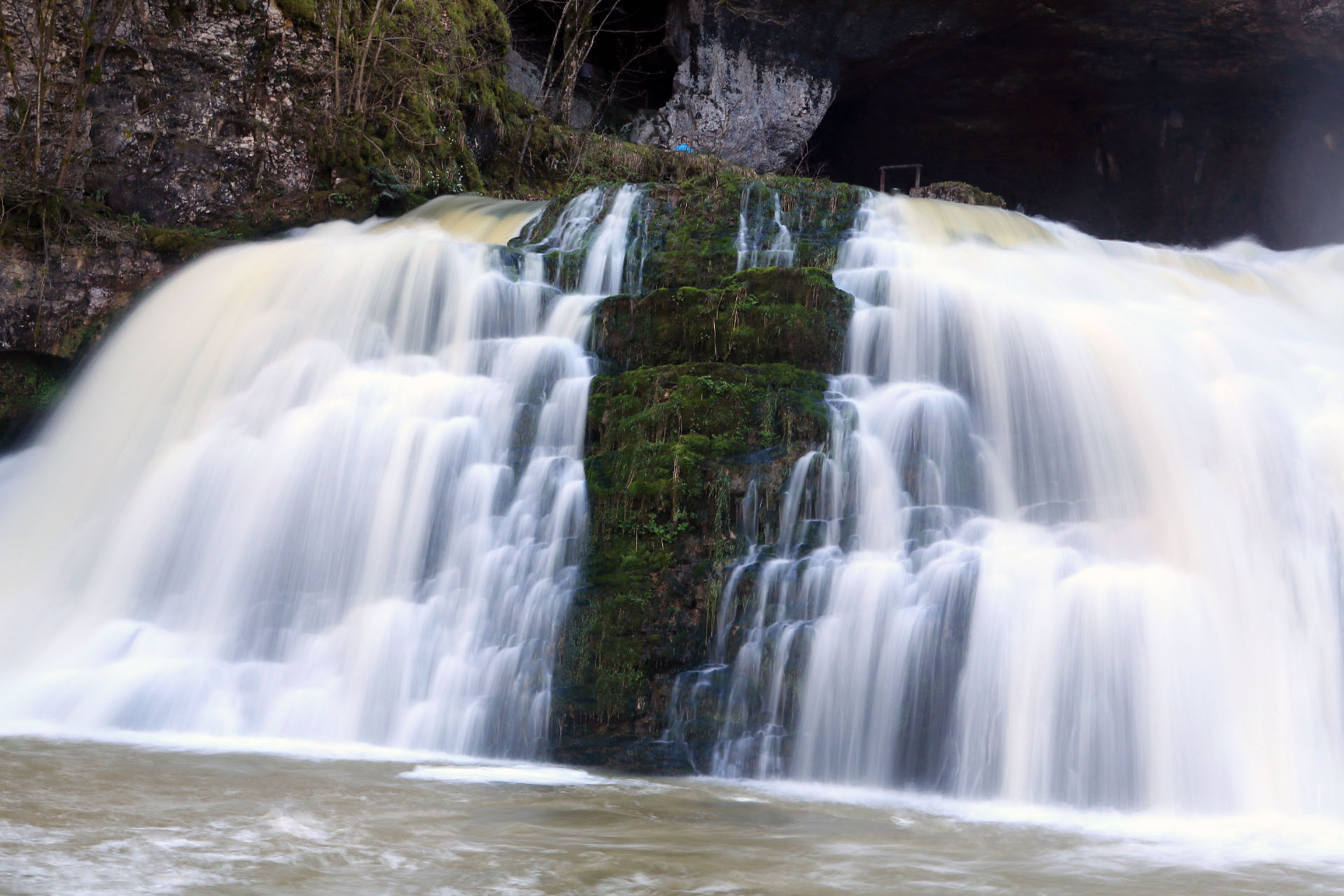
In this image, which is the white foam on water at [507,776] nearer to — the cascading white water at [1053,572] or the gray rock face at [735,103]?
the cascading white water at [1053,572]

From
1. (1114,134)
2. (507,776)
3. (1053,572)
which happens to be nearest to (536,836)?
(507,776)

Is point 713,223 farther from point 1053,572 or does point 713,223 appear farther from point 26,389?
point 26,389

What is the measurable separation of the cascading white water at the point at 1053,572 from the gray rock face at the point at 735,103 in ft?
32.7

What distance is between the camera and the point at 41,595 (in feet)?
21.6

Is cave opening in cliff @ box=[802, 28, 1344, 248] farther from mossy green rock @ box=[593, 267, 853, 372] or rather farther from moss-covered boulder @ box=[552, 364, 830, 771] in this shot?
moss-covered boulder @ box=[552, 364, 830, 771]

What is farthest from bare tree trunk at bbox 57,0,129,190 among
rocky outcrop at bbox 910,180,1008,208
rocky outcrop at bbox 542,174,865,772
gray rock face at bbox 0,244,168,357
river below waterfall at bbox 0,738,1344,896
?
rocky outcrop at bbox 910,180,1008,208

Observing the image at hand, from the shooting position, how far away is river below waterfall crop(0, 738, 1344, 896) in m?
2.98

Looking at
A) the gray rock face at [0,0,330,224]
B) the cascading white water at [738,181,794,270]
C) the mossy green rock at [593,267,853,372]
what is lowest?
the mossy green rock at [593,267,853,372]

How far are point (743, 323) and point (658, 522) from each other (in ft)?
5.48

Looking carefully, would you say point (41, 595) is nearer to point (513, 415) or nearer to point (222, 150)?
point (513, 415)

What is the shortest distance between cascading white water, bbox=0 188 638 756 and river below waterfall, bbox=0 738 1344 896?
0.74 metres

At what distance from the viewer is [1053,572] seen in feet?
17.6

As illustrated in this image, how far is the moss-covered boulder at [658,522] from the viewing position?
5.43 m

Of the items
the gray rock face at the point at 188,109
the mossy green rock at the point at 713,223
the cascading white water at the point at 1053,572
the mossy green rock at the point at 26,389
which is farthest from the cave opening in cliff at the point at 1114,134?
the mossy green rock at the point at 26,389
